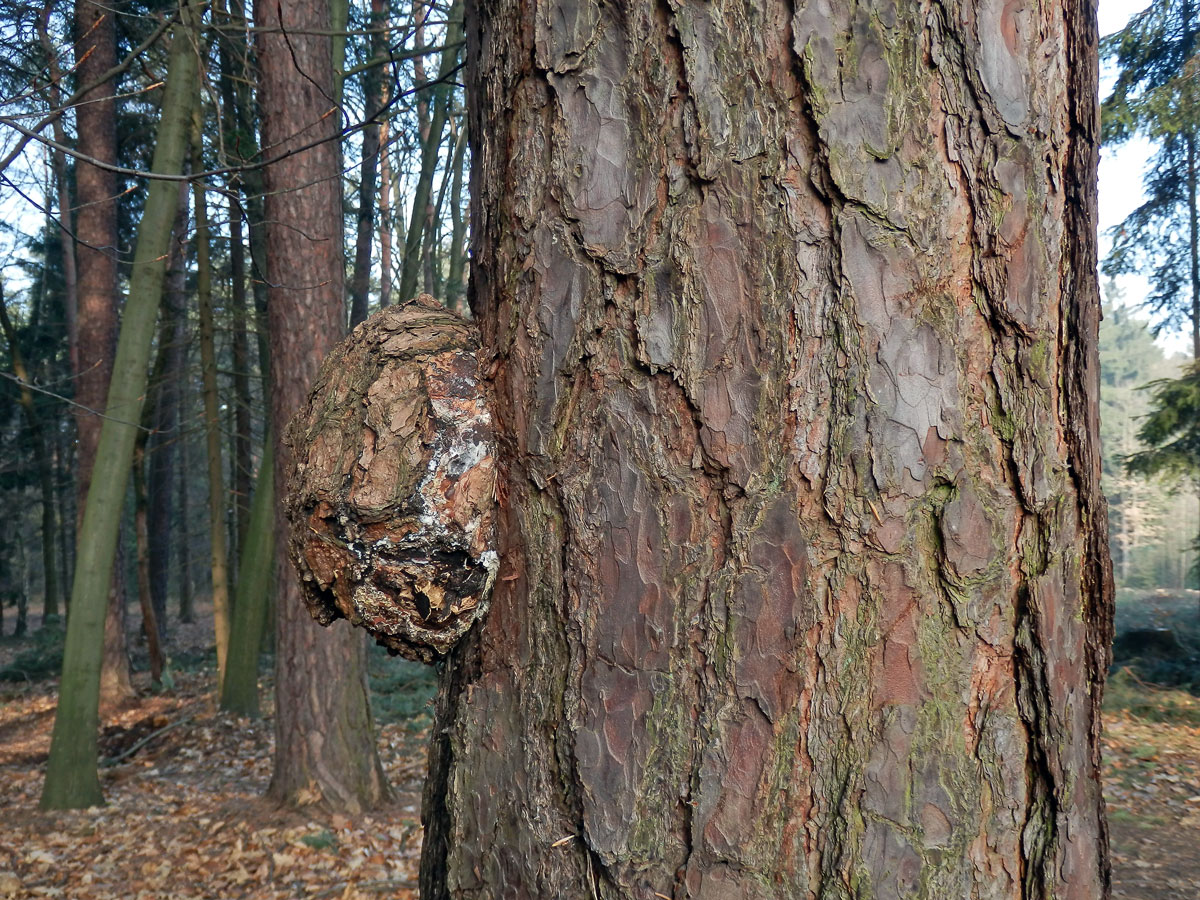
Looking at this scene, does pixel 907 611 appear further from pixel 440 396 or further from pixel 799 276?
pixel 440 396

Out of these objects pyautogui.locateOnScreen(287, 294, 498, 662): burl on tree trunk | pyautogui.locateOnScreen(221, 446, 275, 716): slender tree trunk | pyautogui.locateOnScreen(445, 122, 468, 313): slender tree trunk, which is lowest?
pyautogui.locateOnScreen(221, 446, 275, 716): slender tree trunk

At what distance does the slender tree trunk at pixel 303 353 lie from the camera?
5.79 m

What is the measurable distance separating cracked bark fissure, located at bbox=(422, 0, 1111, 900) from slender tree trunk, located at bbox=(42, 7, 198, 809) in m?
5.79

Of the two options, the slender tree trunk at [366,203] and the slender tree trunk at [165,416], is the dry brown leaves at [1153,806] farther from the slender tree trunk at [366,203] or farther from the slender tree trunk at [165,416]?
the slender tree trunk at [165,416]

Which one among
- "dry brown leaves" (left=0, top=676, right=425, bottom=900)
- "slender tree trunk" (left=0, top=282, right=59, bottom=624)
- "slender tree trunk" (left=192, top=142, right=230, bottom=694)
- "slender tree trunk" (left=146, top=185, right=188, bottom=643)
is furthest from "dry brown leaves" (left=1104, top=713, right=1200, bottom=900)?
"slender tree trunk" (left=0, top=282, right=59, bottom=624)

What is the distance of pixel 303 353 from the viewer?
5.77m

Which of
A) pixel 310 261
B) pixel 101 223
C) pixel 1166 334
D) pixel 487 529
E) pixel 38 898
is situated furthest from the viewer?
pixel 1166 334

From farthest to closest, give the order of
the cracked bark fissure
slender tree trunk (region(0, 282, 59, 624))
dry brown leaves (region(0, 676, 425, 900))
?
slender tree trunk (region(0, 282, 59, 624))
dry brown leaves (region(0, 676, 425, 900))
the cracked bark fissure

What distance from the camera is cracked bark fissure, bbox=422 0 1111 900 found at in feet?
3.31

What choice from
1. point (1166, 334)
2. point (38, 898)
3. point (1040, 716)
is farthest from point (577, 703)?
point (1166, 334)

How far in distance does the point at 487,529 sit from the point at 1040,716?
741mm

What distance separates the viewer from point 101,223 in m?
9.45

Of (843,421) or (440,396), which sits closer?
(843,421)

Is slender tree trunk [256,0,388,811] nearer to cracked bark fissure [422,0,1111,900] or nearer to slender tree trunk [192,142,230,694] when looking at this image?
slender tree trunk [192,142,230,694]
